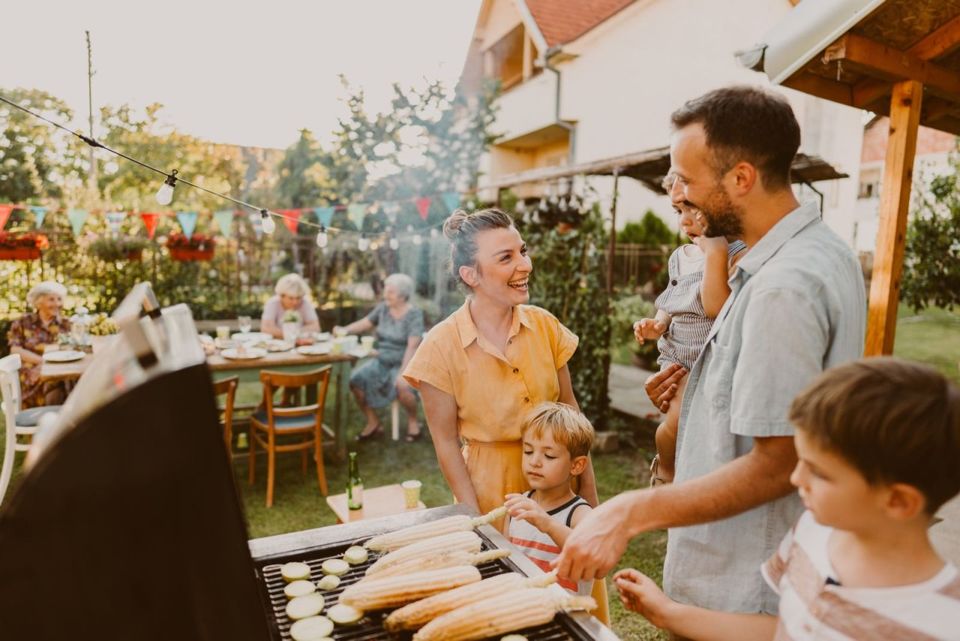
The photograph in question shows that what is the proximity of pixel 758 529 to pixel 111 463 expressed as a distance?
1.75 m

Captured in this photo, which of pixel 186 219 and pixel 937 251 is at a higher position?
pixel 186 219

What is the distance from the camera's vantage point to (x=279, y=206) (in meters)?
16.9

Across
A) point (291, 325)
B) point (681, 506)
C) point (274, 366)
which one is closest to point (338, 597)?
point (681, 506)

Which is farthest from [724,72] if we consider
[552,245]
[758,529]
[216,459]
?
[216,459]

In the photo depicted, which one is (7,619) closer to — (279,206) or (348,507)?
(348,507)

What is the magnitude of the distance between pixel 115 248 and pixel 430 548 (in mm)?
13277

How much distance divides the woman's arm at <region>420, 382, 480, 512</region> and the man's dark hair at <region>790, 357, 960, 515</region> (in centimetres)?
182

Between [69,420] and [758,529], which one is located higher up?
[69,420]

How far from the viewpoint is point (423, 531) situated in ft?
6.90

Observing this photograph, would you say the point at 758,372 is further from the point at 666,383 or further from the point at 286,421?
the point at 286,421

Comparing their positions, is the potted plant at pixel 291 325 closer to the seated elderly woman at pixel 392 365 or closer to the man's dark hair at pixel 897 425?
the seated elderly woman at pixel 392 365

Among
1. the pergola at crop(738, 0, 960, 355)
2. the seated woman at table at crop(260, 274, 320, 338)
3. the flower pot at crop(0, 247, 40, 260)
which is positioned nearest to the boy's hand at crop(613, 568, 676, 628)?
the pergola at crop(738, 0, 960, 355)

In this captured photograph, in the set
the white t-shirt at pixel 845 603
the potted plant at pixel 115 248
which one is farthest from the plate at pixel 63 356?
the white t-shirt at pixel 845 603

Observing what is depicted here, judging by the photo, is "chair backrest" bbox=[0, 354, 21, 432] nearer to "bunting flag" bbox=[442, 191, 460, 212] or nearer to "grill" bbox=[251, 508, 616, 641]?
"grill" bbox=[251, 508, 616, 641]
